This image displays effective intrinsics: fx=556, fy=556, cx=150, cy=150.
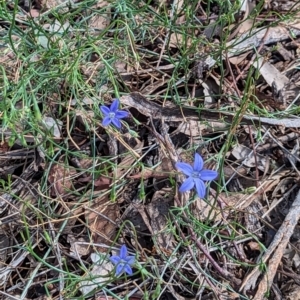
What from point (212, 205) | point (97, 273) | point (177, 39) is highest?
point (177, 39)

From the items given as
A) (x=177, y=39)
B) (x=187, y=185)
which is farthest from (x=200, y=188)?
(x=177, y=39)

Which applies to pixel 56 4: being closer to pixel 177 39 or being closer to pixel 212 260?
pixel 177 39

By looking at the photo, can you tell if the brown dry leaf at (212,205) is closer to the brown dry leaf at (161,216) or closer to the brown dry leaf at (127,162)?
the brown dry leaf at (161,216)

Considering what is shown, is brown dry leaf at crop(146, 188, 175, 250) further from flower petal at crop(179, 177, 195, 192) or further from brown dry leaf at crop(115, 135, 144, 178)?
flower petal at crop(179, 177, 195, 192)

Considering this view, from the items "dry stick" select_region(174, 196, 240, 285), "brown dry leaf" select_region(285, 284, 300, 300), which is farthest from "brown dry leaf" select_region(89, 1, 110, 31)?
"brown dry leaf" select_region(285, 284, 300, 300)

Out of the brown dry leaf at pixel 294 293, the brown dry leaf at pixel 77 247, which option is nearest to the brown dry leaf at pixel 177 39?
the brown dry leaf at pixel 77 247

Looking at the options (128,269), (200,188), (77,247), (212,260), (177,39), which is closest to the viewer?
(200,188)
